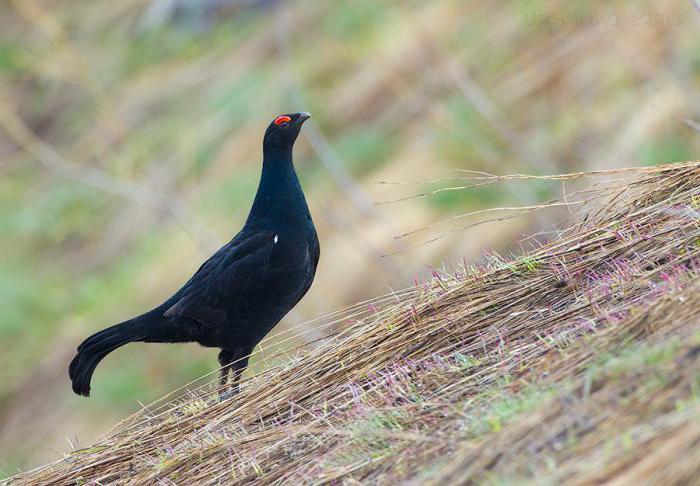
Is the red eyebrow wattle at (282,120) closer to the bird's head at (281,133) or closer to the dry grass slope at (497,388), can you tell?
the bird's head at (281,133)

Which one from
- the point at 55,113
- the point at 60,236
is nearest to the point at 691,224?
the point at 60,236

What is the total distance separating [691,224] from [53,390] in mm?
9604

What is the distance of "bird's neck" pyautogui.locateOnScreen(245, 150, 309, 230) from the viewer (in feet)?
17.0

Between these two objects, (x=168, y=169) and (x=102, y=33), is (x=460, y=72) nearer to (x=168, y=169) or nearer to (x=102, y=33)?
(x=168, y=169)

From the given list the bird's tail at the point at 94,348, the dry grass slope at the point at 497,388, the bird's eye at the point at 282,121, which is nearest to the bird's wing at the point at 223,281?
the bird's tail at the point at 94,348

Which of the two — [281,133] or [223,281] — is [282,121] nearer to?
[281,133]

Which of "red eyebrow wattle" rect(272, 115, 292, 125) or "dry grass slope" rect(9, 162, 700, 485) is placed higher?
"red eyebrow wattle" rect(272, 115, 292, 125)

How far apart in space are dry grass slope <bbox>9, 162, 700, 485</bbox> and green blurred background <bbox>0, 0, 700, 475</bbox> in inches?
182

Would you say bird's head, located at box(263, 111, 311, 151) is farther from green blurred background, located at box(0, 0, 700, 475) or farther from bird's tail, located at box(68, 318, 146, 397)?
green blurred background, located at box(0, 0, 700, 475)

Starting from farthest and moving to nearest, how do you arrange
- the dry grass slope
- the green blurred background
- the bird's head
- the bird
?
the green blurred background < the bird's head < the bird < the dry grass slope

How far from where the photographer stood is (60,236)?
13.6 metres

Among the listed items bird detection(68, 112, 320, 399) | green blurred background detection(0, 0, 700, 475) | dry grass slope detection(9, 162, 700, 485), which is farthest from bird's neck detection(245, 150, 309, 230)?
green blurred background detection(0, 0, 700, 475)

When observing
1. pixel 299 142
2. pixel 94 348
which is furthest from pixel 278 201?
pixel 299 142

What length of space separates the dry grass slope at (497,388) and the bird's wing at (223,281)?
1007mm
